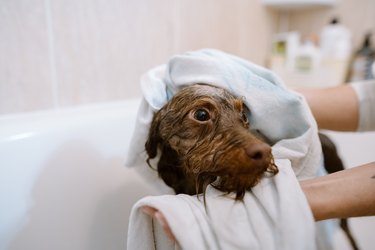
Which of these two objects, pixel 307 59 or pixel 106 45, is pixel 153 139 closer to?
pixel 106 45

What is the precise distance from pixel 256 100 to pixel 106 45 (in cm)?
69

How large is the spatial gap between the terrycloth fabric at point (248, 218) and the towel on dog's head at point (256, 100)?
0.49 ft

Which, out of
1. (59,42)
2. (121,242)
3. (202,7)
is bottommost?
(121,242)

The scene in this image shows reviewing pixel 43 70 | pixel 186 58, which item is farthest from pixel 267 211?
pixel 43 70

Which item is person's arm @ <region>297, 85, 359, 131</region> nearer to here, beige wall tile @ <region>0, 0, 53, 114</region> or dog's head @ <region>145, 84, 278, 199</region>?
dog's head @ <region>145, 84, 278, 199</region>

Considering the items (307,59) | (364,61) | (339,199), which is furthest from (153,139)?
(364,61)

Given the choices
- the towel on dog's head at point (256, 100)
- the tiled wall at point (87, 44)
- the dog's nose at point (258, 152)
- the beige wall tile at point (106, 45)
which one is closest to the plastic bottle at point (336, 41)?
the tiled wall at point (87, 44)

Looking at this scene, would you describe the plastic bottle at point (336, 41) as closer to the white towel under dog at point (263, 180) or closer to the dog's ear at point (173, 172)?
the white towel under dog at point (263, 180)

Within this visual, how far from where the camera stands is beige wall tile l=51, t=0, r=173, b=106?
100 centimetres

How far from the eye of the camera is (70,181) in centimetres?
89

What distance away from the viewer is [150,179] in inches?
34.6

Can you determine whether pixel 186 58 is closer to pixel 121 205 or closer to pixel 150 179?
pixel 150 179

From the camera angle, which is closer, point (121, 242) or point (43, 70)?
point (121, 242)

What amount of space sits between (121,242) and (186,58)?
0.53 metres
